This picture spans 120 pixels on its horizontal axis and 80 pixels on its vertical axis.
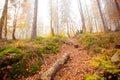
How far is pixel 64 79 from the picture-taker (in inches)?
274

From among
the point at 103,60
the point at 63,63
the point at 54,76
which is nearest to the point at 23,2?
the point at 63,63

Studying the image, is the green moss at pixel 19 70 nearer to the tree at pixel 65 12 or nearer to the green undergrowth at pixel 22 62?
the green undergrowth at pixel 22 62

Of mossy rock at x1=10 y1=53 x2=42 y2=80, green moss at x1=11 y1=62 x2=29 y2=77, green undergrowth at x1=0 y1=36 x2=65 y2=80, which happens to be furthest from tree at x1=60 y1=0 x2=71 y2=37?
green moss at x1=11 y1=62 x2=29 y2=77

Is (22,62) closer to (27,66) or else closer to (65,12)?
(27,66)

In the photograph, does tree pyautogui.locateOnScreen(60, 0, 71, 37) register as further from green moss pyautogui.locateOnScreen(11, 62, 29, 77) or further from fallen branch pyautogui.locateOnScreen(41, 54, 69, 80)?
green moss pyautogui.locateOnScreen(11, 62, 29, 77)

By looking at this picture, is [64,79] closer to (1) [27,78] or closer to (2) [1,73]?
(1) [27,78]

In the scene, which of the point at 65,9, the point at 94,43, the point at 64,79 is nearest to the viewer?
the point at 64,79

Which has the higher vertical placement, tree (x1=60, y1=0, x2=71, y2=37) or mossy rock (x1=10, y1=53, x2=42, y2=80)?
tree (x1=60, y1=0, x2=71, y2=37)

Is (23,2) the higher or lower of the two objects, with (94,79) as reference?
higher

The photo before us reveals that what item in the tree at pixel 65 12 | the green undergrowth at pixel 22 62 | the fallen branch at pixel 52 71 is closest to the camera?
the fallen branch at pixel 52 71

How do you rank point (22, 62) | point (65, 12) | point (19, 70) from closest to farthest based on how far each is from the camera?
1. point (19, 70)
2. point (22, 62)
3. point (65, 12)

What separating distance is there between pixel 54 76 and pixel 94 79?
243cm

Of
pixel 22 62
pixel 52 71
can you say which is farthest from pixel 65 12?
pixel 52 71

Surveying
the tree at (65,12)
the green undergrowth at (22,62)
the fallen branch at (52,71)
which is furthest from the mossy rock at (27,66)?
the tree at (65,12)
